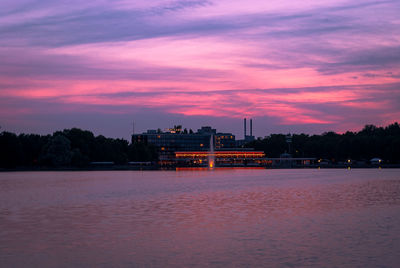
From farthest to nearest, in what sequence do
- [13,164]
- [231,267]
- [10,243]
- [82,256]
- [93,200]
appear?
[13,164] → [93,200] → [10,243] → [82,256] → [231,267]

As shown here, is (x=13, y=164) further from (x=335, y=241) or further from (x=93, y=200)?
(x=335, y=241)

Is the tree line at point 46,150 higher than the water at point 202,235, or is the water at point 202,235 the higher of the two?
the tree line at point 46,150

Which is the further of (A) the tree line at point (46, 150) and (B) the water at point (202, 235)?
(A) the tree line at point (46, 150)

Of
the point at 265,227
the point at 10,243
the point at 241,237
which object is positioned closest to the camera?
the point at 10,243

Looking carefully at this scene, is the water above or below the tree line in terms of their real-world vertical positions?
below

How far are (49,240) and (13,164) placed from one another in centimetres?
15302

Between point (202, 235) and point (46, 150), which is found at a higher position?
point (46, 150)

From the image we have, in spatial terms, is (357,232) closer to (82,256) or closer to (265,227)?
(265,227)

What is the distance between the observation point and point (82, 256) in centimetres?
2312

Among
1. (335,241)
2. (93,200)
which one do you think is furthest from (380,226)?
(93,200)

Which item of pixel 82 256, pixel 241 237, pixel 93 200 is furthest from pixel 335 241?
pixel 93 200

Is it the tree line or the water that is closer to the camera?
the water

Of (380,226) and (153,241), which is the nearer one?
(153,241)

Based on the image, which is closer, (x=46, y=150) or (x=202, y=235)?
(x=202, y=235)
